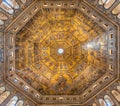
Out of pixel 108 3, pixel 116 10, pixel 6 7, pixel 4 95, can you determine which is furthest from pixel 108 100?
pixel 6 7

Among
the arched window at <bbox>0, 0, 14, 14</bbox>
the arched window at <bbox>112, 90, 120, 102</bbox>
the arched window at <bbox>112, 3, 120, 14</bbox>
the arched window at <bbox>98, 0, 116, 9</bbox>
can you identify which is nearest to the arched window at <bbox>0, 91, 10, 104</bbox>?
the arched window at <bbox>0, 0, 14, 14</bbox>

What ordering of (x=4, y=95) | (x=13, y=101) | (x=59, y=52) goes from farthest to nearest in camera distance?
(x=59, y=52) → (x=13, y=101) → (x=4, y=95)

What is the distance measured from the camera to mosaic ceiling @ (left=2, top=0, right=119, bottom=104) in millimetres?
22172

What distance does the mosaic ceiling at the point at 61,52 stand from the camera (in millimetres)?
22172

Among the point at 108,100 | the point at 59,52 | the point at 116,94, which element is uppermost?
the point at 59,52

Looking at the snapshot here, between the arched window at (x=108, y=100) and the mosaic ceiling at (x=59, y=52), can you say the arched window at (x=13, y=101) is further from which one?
the arched window at (x=108, y=100)

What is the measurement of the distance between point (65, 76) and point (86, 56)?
296 centimetres

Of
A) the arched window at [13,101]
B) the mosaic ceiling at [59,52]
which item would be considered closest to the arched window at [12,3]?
the mosaic ceiling at [59,52]

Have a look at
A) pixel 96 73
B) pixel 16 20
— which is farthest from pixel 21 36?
pixel 96 73

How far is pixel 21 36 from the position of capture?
2506cm

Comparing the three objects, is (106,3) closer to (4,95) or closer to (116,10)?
(116,10)

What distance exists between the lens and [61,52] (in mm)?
28078

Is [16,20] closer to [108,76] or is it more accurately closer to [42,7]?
[42,7]

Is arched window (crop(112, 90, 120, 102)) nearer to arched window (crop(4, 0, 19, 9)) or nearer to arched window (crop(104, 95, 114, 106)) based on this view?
arched window (crop(104, 95, 114, 106))
